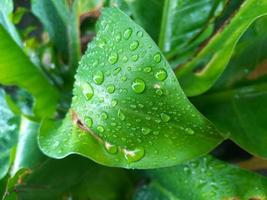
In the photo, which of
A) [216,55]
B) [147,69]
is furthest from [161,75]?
[216,55]

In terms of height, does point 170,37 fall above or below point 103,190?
above

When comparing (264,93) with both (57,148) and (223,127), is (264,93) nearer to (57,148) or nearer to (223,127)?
(223,127)

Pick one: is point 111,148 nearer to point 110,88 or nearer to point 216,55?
point 110,88

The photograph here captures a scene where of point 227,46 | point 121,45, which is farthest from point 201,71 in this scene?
point 121,45

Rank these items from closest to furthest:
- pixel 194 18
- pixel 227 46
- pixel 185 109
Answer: pixel 185 109
pixel 227 46
pixel 194 18

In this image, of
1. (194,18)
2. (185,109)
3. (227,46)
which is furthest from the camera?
(194,18)

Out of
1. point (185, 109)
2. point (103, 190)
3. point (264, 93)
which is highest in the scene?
point (185, 109)

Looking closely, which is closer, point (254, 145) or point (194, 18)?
point (254, 145)
